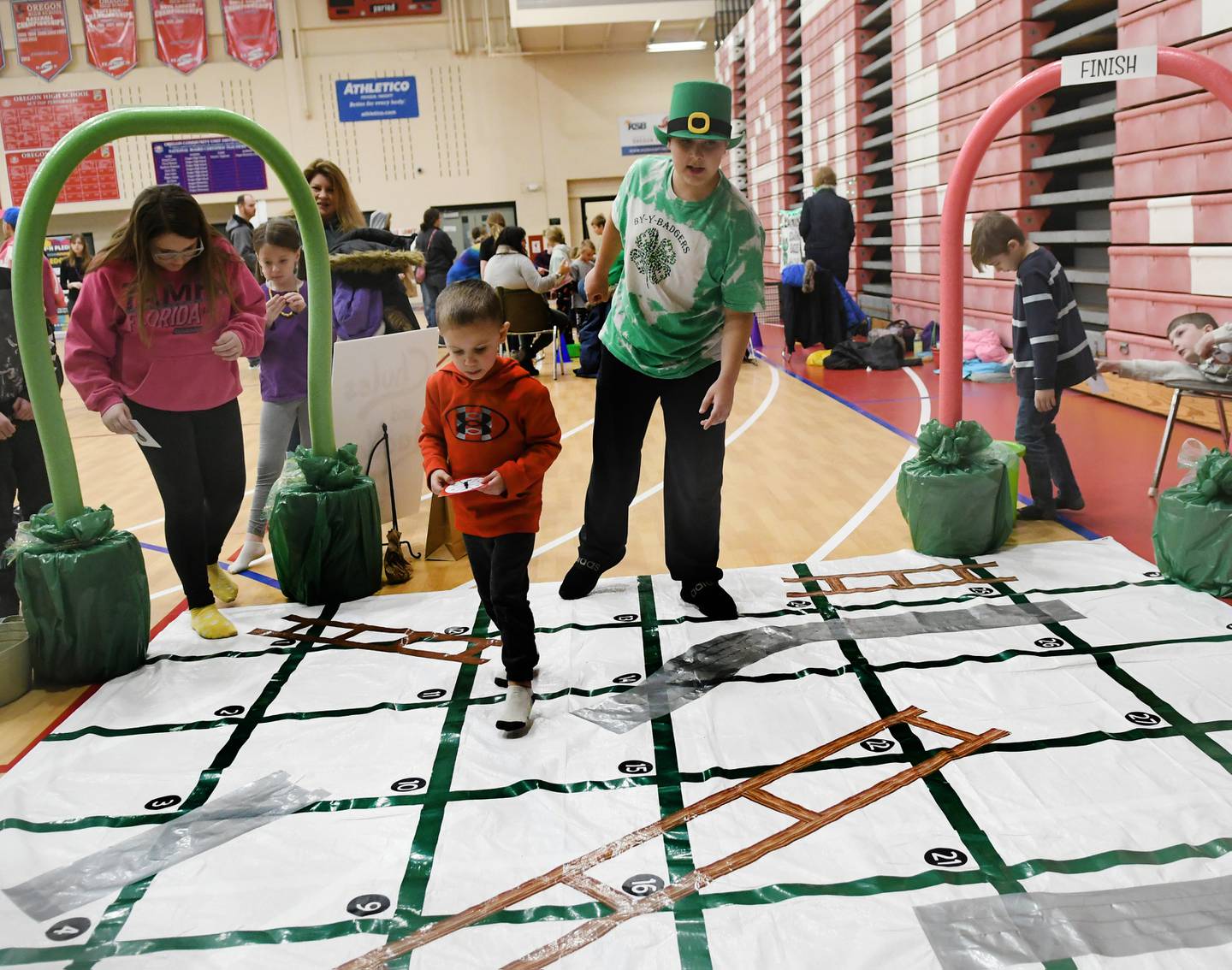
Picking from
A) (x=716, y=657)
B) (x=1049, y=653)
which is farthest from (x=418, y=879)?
(x=1049, y=653)

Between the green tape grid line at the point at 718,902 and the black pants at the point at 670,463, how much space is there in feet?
5.08

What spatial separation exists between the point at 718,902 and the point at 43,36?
810 inches

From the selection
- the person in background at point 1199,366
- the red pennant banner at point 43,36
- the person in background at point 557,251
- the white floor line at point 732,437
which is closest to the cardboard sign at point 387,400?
the white floor line at point 732,437

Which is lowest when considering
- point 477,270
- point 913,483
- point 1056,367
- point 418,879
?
point 418,879

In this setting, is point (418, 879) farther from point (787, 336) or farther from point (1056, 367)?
point (787, 336)

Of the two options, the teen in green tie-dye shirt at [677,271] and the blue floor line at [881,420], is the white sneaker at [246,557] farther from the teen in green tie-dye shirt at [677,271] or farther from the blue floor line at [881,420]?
the blue floor line at [881,420]

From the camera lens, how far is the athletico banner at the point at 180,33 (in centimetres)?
1791

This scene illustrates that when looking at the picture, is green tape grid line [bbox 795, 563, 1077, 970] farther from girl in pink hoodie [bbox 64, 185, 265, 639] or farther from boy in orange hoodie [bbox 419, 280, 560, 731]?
girl in pink hoodie [bbox 64, 185, 265, 639]

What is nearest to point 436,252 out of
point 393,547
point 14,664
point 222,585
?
point 393,547

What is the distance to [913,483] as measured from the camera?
3.82m

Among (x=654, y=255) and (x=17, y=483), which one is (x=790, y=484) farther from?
(x=17, y=483)

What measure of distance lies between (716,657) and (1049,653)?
0.91 m

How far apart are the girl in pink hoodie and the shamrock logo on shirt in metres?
1.31

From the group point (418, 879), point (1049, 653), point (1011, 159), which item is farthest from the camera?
point (1011, 159)
